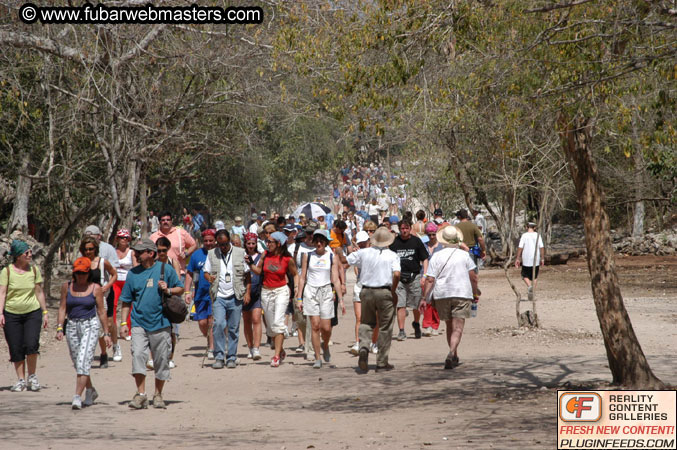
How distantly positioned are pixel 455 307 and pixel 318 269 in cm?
193

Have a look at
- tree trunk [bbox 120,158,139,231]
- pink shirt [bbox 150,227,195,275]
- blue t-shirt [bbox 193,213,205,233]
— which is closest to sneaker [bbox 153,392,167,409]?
pink shirt [bbox 150,227,195,275]

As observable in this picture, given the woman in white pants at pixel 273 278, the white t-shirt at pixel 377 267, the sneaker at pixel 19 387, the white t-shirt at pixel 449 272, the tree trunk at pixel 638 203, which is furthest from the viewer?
the tree trunk at pixel 638 203

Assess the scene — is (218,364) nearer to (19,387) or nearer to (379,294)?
(379,294)

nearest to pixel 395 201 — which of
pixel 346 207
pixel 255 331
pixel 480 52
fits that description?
pixel 346 207

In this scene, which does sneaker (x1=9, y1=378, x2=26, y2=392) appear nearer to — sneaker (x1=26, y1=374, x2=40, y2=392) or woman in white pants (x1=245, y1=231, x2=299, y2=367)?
sneaker (x1=26, y1=374, x2=40, y2=392)

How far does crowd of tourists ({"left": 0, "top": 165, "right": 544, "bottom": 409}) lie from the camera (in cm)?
977

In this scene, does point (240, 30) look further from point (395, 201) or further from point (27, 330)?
point (395, 201)

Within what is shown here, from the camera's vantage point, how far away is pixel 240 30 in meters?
17.9

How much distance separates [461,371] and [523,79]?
12.1ft

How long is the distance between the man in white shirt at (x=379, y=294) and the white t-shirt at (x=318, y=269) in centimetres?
55

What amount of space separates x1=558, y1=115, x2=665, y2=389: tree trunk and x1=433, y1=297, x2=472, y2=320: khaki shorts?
2.49 meters

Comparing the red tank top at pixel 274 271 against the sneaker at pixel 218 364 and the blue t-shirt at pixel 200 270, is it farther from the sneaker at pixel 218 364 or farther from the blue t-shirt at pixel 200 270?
the sneaker at pixel 218 364

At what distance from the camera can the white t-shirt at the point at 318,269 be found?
12.5 m

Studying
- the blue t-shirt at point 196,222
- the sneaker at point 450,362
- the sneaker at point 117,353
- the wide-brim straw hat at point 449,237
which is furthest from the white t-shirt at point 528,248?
the blue t-shirt at point 196,222
